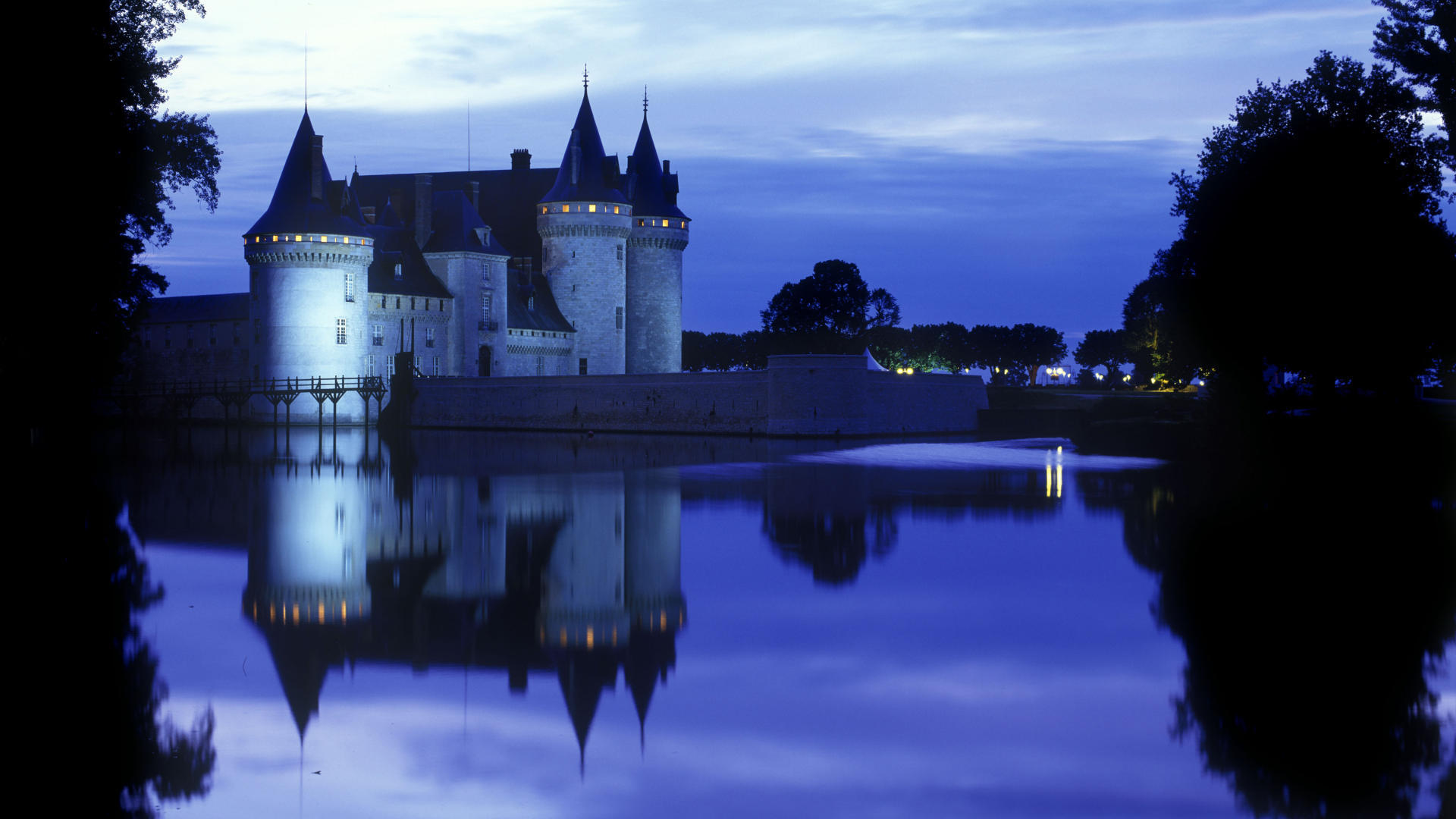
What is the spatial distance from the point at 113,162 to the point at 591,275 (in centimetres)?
4622

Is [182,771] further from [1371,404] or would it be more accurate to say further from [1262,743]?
[1371,404]

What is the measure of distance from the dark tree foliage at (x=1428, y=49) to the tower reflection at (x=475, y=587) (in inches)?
835

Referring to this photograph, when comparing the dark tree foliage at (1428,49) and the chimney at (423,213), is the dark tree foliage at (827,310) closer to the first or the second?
→ the chimney at (423,213)

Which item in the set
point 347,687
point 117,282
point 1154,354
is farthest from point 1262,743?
point 1154,354

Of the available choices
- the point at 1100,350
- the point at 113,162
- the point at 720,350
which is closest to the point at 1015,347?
the point at 1100,350

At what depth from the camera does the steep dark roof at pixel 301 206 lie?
5600cm

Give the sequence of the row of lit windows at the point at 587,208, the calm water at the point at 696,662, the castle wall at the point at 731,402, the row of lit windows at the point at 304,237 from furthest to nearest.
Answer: the row of lit windows at the point at 587,208
the row of lit windows at the point at 304,237
the castle wall at the point at 731,402
the calm water at the point at 696,662

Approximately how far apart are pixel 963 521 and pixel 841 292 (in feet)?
225

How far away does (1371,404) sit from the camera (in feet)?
114

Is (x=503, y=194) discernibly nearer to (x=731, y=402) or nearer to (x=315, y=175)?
(x=315, y=175)

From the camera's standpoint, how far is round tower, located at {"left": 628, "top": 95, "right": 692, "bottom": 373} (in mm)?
67062

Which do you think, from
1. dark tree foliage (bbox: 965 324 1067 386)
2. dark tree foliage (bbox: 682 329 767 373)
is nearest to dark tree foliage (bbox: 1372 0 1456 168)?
dark tree foliage (bbox: 682 329 767 373)

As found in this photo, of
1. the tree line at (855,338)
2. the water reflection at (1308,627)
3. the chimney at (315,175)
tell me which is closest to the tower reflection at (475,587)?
the water reflection at (1308,627)

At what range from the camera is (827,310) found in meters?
86.7
